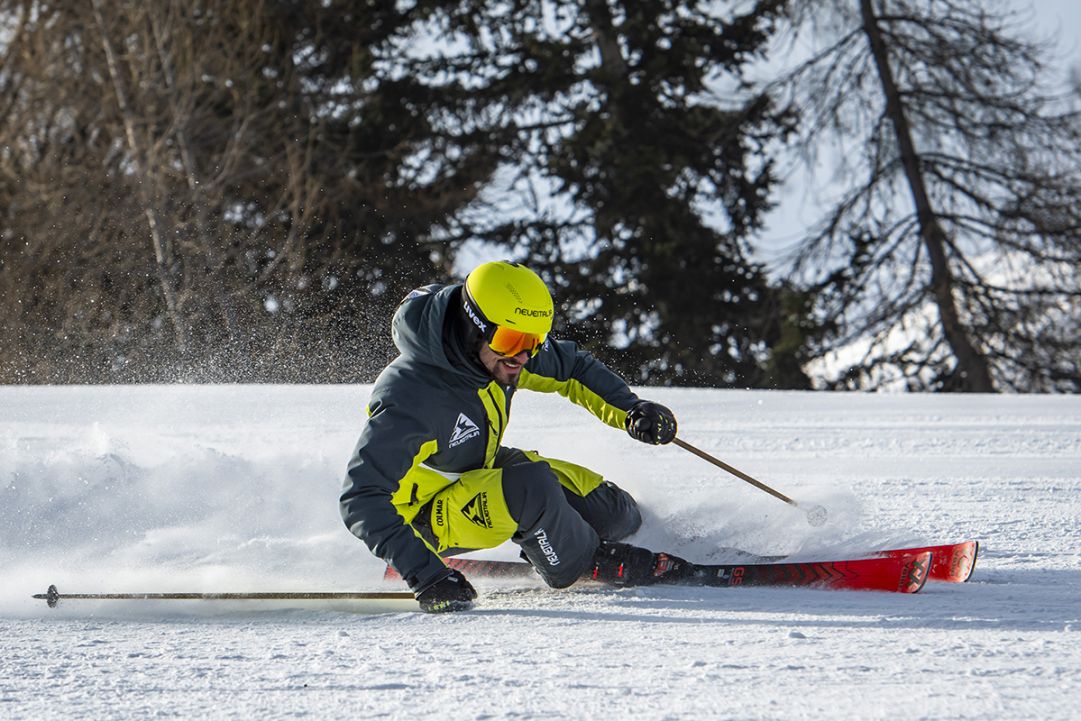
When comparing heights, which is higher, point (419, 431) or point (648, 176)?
point (648, 176)

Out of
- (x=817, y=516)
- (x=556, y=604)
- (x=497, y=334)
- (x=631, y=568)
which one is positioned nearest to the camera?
(x=497, y=334)

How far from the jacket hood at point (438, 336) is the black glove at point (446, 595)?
61 cm

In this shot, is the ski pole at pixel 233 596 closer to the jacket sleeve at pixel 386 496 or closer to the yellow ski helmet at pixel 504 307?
the jacket sleeve at pixel 386 496

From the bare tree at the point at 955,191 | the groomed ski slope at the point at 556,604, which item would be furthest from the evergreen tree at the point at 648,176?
the groomed ski slope at the point at 556,604

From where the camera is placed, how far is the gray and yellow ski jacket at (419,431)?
3.52 metres

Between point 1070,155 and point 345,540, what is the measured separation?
13.4 metres

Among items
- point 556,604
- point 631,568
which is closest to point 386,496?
point 556,604

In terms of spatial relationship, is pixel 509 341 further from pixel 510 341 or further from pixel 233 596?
pixel 233 596

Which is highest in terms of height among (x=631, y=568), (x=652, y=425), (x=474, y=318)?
(x=474, y=318)

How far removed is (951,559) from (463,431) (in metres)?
1.61

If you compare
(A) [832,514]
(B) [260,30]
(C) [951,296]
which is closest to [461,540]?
(A) [832,514]

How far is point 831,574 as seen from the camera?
3.93 meters

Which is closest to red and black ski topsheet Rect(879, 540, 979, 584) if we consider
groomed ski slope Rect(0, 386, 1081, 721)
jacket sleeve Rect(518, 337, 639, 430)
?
groomed ski slope Rect(0, 386, 1081, 721)

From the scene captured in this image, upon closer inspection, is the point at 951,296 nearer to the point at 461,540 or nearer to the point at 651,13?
the point at 651,13
